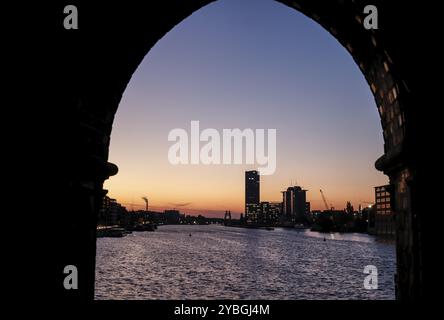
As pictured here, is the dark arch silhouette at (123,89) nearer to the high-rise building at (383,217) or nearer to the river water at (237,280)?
the river water at (237,280)

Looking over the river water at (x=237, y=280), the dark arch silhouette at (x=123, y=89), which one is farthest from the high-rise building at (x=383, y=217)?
the dark arch silhouette at (x=123, y=89)

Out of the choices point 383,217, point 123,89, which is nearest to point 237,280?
point 123,89

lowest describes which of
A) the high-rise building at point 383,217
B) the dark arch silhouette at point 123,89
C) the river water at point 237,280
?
the river water at point 237,280

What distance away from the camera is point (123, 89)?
25.5 ft

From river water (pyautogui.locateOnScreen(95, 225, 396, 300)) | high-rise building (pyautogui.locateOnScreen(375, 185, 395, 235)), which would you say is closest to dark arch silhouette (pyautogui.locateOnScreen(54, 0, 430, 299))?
river water (pyautogui.locateOnScreen(95, 225, 396, 300))

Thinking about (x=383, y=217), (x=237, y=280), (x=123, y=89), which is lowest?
(x=237, y=280)

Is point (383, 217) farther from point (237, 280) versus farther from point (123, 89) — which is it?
point (123, 89)

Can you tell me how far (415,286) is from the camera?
20.7 ft

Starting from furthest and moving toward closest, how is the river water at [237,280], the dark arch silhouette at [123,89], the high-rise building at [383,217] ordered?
the high-rise building at [383,217] → the river water at [237,280] → the dark arch silhouette at [123,89]

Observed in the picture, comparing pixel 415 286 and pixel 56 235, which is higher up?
pixel 56 235

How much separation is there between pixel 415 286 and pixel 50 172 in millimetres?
5103

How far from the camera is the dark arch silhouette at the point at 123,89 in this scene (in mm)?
6098
